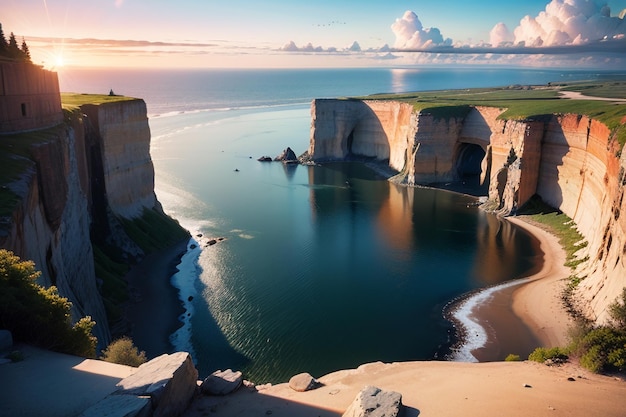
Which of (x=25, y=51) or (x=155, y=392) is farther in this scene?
(x=25, y=51)

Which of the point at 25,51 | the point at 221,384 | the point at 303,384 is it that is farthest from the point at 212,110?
the point at 221,384

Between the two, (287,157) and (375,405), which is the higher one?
(375,405)

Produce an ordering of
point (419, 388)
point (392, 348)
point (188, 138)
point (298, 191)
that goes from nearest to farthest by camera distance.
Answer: point (419, 388) < point (392, 348) < point (298, 191) < point (188, 138)

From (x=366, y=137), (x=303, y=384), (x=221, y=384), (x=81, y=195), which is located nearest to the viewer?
(x=221, y=384)

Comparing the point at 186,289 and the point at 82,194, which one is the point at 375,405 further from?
the point at 82,194

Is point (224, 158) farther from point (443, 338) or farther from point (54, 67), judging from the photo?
point (443, 338)

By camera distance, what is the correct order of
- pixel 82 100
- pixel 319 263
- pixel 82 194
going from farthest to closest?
pixel 82 100
pixel 319 263
pixel 82 194

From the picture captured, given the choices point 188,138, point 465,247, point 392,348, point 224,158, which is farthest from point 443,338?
point 188,138

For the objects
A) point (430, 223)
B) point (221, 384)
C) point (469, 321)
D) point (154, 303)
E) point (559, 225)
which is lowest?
point (154, 303)

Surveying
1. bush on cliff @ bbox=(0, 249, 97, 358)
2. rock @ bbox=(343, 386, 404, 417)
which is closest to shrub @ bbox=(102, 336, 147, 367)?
bush on cliff @ bbox=(0, 249, 97, 358)
